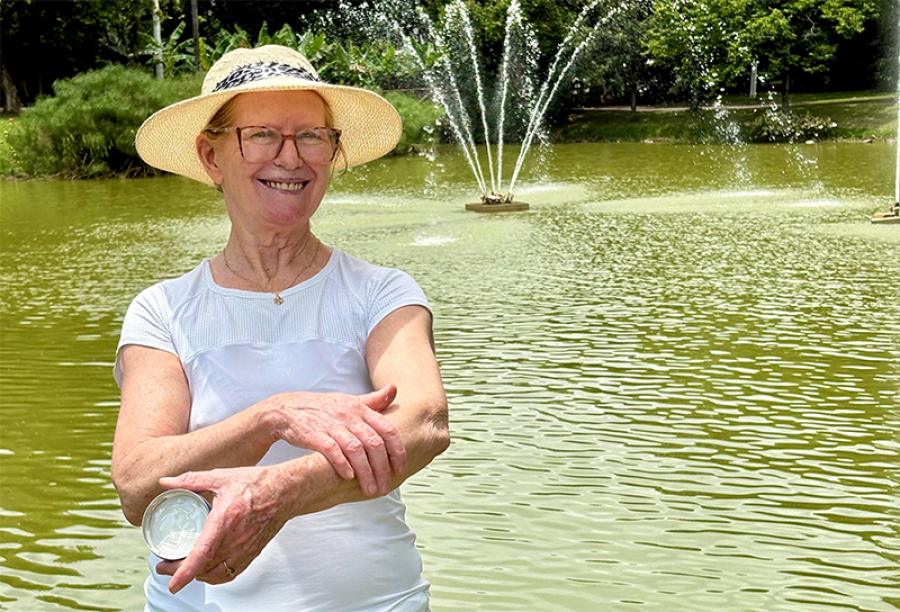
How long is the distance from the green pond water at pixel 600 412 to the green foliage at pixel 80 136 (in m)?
9.71

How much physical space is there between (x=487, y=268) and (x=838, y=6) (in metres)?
28.7

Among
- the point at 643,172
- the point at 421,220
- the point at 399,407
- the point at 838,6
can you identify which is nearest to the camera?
the point at 399,407

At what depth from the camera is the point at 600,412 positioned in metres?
6.18

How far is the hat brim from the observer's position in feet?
6.95

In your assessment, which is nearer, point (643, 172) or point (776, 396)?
point (776, 396)

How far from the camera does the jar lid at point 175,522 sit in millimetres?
1639

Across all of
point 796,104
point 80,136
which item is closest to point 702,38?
point 796,104

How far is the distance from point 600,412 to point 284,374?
4.31 m

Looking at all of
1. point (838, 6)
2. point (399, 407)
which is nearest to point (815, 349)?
point (399, 407)

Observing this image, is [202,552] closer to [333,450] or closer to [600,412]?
[333,450]

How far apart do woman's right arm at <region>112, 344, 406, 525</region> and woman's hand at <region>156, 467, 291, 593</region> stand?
96mm

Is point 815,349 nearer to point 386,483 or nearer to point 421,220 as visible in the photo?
point 386,483

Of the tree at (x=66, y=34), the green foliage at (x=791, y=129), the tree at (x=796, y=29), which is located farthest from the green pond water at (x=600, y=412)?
the tree at (x=66, y=34)

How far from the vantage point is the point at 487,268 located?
10.9 m
